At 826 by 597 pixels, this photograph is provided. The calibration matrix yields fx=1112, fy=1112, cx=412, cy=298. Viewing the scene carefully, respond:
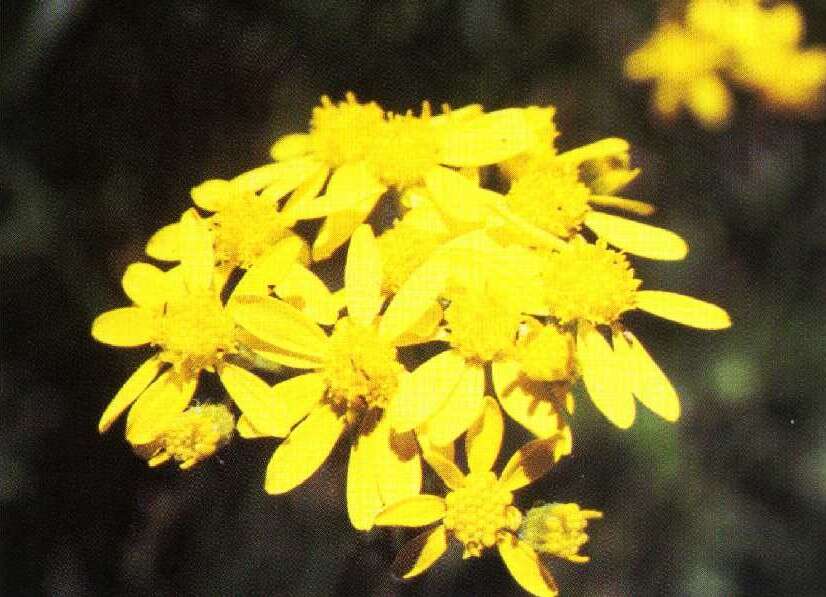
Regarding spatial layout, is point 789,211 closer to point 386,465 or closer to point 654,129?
point 654,129

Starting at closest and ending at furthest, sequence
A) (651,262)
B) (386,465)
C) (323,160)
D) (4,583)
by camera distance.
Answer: (386,465) < (323,160) < (4,583) < (651,262)

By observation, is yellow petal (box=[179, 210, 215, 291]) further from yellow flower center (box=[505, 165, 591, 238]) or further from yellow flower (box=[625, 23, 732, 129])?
yellow flower (box=[625, 23, 732, 129])

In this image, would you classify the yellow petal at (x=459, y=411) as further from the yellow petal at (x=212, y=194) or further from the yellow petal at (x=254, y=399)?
the yellow petal at (x=212, y=194)

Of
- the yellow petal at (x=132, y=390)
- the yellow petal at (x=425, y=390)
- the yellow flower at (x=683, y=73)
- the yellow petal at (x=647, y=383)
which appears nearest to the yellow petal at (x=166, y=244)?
the yellow petal at (x=132, y=390)

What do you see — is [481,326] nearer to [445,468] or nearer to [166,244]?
[445,468]

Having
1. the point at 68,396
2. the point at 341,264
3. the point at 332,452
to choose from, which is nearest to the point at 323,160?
the point at 341,264
